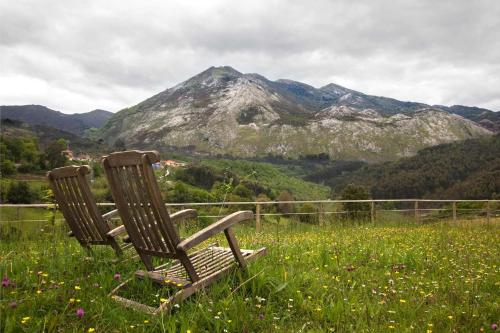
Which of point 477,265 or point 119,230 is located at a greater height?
point 119,230

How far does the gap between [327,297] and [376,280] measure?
1.00 m

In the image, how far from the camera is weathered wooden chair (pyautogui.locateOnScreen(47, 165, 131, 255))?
12.8ft

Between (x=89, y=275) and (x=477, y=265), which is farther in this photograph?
(x=477, y=265)

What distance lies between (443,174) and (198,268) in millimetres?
164498

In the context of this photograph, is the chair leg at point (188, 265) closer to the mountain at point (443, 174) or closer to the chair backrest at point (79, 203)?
the chair backrest at point (79, 203)

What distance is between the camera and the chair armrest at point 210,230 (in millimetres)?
3070

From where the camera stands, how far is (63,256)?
4336 millimetres

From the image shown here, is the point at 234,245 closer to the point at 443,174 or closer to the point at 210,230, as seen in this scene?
the point at 210,230

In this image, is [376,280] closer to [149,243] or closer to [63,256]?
[149,243]

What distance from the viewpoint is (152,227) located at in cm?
323

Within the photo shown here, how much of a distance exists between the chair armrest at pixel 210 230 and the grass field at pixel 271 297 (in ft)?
1.38

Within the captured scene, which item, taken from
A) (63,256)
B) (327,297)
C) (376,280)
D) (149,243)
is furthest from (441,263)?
(63,256)

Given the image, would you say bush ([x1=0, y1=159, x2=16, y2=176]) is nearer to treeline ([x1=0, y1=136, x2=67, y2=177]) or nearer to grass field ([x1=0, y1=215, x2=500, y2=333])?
treeline ([x1=0, y1=136, x2=67, y2=177])

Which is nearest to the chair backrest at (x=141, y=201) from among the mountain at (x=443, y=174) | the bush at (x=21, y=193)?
the bush at (x=21, y=193)
